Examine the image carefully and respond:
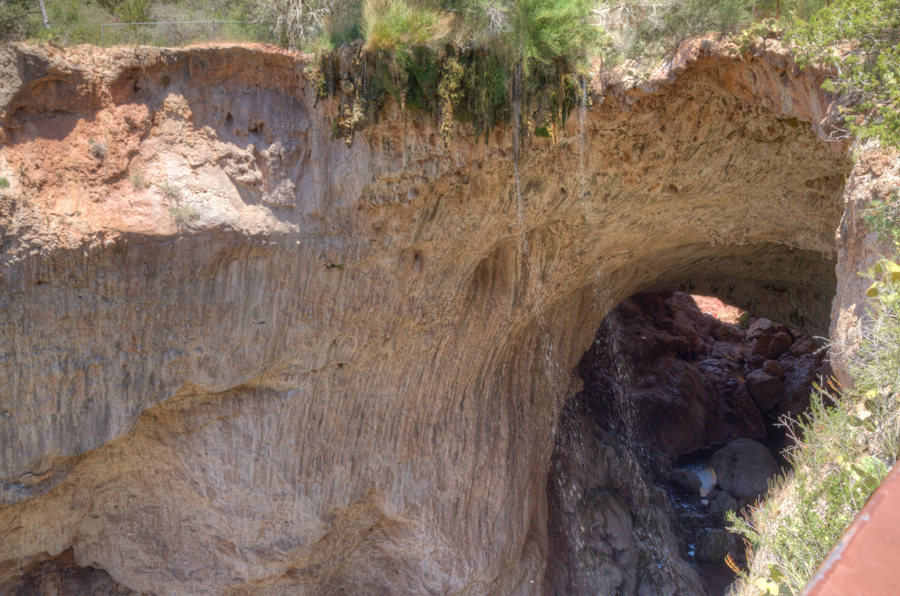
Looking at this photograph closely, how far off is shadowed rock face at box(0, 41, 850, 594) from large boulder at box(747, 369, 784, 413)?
9.27 meters

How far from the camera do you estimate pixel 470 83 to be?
19.4ft

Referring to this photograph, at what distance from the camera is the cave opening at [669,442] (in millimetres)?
10539

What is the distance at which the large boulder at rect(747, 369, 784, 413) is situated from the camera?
1627 centimetres

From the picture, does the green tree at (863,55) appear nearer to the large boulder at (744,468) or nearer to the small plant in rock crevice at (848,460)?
the small plant in rock crevice at (848,460)

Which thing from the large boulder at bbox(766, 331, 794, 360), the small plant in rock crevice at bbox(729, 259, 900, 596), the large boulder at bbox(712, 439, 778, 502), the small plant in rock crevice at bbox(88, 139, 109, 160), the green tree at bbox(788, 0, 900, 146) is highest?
the green tree at bbox(788, 0, 900, 146)

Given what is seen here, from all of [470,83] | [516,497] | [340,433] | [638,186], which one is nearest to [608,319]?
[516,497]

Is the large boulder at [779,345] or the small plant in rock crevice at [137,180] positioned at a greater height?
the small plant in rock crevice at [137,180]

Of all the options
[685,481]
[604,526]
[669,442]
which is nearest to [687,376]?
[669,442]

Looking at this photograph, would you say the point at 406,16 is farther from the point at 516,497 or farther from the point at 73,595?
the point at 73,595

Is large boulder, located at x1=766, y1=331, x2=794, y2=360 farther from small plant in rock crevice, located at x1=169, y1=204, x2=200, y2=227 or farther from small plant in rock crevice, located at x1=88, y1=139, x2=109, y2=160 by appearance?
small plant in rock crevice, located at x1=88, y1=139, x2=109, y2=160

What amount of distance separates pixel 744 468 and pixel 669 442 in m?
2.14

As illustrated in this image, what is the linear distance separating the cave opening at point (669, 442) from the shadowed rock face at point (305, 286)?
5.90 ft

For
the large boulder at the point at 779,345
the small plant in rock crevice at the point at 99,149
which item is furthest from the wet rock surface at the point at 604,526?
the small plant in rock crevice at the point at 99,149

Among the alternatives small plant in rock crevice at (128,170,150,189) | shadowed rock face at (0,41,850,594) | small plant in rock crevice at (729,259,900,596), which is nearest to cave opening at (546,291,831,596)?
shadowed rock face at (0,41,850,594)
